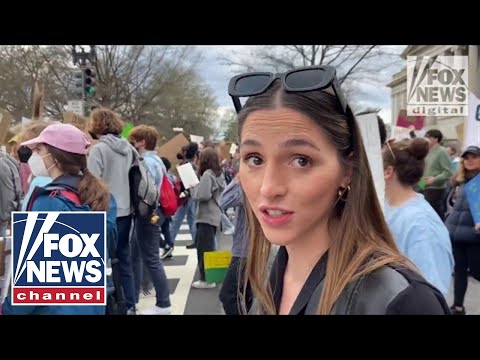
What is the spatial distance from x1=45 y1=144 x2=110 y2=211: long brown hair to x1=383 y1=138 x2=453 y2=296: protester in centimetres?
160

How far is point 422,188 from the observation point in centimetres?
588

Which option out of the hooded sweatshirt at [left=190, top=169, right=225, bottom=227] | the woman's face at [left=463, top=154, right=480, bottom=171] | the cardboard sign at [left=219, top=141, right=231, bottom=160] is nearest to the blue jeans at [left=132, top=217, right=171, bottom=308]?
the hooded sweatshirt at [left=190, top=169, right=225, bottom=227]

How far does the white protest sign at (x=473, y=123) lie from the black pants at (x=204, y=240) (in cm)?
259

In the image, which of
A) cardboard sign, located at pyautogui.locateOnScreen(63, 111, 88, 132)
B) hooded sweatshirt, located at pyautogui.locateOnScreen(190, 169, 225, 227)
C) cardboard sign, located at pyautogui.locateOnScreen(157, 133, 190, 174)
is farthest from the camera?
cardboard sign, located at pyautogui.locateOnScreen(157, 133, 190, 174)

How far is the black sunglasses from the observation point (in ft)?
3.74

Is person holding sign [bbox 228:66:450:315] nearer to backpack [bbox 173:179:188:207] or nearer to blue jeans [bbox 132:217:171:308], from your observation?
blue jeans [bbox 132:217:171:308]

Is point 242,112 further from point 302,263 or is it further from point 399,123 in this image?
point 399,123

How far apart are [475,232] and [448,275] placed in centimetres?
218

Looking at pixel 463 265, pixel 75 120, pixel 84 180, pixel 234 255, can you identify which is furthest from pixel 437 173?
pixel 84 180

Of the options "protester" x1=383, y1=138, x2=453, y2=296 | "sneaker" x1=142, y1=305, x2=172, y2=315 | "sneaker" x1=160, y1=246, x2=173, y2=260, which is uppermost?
"protester" x1=383, y1=138, x2=453, y2=296

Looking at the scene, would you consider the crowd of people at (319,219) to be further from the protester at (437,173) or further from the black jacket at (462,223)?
the protester at (437,173)

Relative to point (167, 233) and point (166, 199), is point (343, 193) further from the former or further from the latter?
point (167, 233)

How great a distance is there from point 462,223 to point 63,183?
3348mm

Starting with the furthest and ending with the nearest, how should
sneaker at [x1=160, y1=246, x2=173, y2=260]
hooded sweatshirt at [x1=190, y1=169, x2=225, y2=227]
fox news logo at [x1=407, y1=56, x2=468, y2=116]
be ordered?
sneaker at [x1=160, y1=246, x2=173, y2=260]
hooded sweatshirt at [x1=190, y1=169, x2=225, y2=227]
fox news logo at [x1=407, y1=56, x2=468, y2=116]
